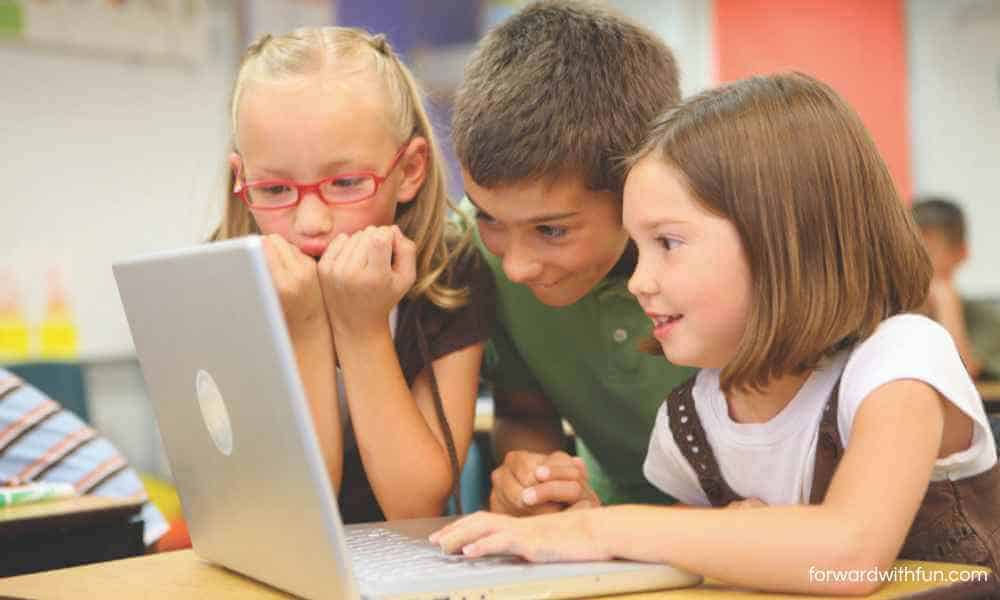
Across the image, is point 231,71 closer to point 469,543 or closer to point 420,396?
point 420,396

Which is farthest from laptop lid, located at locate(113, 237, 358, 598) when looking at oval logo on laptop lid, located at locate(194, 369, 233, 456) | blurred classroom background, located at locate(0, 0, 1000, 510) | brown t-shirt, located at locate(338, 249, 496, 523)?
blurred classroom background, located at locate(0, 0, 1000, 510)

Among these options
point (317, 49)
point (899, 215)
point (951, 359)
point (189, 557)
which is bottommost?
point (189, 557)

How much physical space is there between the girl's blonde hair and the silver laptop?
17.9 inches

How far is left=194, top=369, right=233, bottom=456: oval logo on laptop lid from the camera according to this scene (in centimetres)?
111

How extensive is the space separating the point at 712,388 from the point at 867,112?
503 cm

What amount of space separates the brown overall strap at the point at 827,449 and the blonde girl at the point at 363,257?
0.48 m

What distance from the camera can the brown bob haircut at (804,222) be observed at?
3.87 ft

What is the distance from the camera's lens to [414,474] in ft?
4.90

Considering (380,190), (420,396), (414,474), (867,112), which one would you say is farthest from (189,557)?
(867,112)

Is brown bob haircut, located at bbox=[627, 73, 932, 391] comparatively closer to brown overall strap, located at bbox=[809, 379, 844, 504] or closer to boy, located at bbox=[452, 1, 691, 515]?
brown overall strap, located at bbox=[809, 379, 844, 504]

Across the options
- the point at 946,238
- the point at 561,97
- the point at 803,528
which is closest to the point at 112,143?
the point at 561,97

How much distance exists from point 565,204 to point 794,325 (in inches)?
15.7

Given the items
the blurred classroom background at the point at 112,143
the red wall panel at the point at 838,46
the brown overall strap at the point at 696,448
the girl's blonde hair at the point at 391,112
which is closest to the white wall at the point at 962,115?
the red wall panel at the point at 838,46

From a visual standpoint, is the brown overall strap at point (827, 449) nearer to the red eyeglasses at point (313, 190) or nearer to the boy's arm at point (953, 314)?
the red eyeglasses at point (313, 190)
